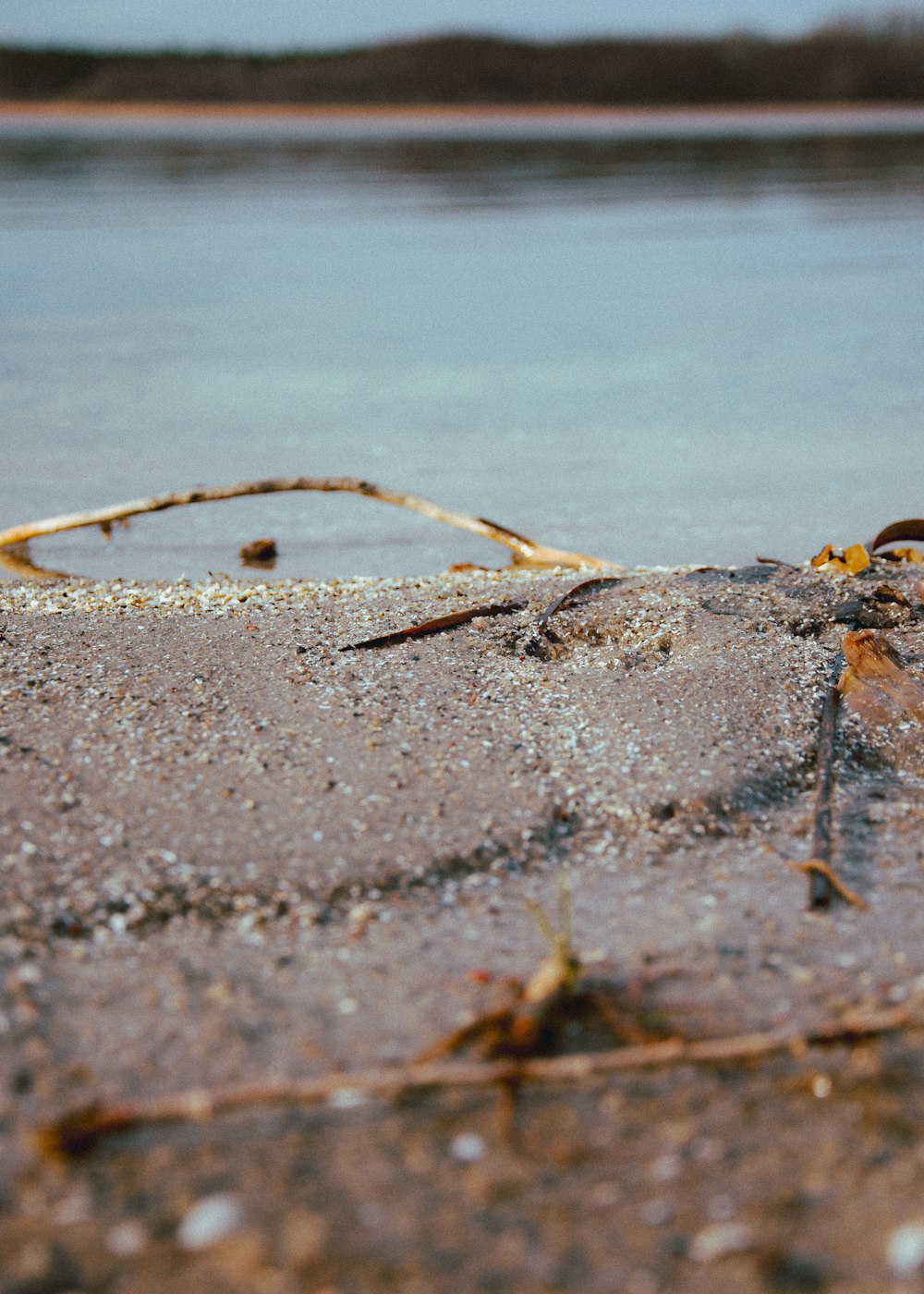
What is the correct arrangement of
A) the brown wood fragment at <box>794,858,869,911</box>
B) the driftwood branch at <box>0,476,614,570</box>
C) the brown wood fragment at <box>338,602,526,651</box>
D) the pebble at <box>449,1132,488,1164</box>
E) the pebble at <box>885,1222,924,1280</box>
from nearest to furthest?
the pebble at <box>885,1222,924,1280</box>, the pebble at <box>449,1132,488,1164</box>, the brown wood fragment at <box>794,858,869,911</box>, the brown wood fragment at <box>338,602,526,651</box>, the driftwood branch at <box>0,476,614,570</box>

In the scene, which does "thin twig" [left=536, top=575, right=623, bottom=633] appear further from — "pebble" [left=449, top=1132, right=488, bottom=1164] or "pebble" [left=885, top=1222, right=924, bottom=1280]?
"pebble" [left=885, top=1222, right=924, bottom=1280]

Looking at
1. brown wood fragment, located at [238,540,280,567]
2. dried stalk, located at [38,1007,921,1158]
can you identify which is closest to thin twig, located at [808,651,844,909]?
dried stalk, located at [38,1007,921,1158]

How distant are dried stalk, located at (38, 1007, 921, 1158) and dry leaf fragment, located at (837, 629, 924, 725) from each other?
A: 740mm

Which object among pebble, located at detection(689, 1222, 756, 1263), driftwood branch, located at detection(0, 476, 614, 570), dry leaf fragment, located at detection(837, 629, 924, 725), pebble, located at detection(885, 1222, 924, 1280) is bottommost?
pebble, located at detection(885, 1222, 924, 1280)

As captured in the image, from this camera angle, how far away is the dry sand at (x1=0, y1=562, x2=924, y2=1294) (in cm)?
100

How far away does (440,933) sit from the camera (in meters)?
1.41

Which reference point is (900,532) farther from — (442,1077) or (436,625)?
(442,1077)

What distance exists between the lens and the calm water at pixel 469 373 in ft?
10.9

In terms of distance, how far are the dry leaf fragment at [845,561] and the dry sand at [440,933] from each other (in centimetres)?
32

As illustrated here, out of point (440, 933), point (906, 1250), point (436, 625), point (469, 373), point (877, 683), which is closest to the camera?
point (906, 1250)

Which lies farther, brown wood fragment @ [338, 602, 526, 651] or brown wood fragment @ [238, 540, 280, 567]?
brown wood fragment @ [238, 540, 280, 567]

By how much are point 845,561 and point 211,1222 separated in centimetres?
211

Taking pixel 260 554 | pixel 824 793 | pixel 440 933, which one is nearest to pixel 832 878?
pixel 824 793

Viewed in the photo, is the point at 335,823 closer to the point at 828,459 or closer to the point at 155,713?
the point at 155,713
